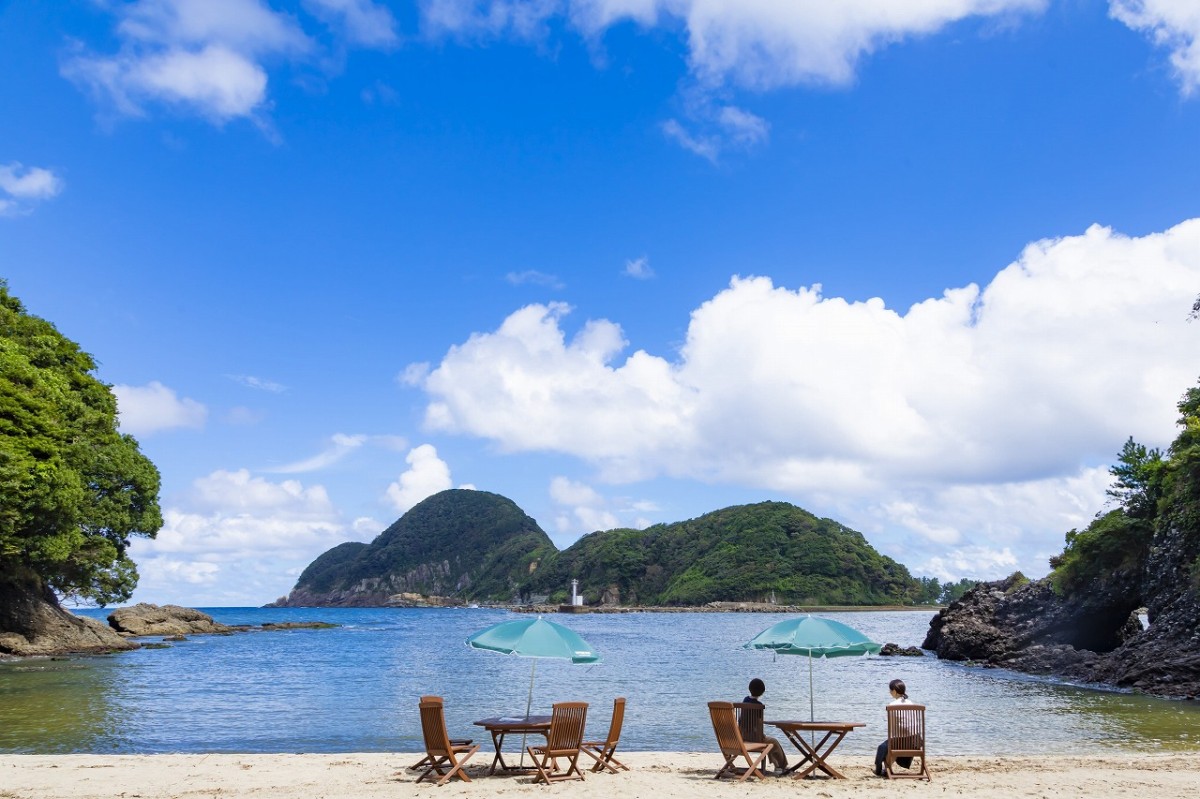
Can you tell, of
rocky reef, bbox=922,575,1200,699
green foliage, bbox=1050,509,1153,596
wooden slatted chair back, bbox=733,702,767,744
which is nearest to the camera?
wooden slatted chair back, bbox=733,702,767,744

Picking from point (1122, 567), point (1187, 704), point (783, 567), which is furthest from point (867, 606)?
point (1187, 704)

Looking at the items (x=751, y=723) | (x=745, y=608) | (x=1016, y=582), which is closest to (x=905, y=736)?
(x=751, y=723)

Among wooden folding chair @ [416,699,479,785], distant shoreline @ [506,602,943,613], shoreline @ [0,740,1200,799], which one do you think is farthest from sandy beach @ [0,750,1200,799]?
distant shoreline @ [506,602,943,613]

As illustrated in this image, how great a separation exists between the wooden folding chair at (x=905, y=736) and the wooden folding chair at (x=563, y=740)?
478 centimetres

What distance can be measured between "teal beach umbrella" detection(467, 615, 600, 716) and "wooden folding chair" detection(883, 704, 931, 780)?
473 centimetres

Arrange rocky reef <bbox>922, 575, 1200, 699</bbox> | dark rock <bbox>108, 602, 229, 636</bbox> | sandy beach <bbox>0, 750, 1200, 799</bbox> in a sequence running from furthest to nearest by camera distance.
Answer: dark rock <bbox>108, 602, 229, 636</bbox>, rocky reef <bbox>922, 575, 1200, 699</bbox>, sandy beach <bbox>0, 750, 1200, 799</bbox>

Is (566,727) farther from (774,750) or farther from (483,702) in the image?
(483,702)

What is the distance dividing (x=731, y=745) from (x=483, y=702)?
16.3m

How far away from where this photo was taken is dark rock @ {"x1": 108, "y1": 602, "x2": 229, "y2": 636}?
61.6m

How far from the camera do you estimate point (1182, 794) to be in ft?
38.0

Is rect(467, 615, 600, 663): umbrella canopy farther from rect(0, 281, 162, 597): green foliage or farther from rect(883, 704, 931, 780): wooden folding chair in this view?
rect(0, 281, 162, 597): green foliage

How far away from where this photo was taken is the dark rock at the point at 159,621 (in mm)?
61562

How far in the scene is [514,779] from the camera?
1271cm

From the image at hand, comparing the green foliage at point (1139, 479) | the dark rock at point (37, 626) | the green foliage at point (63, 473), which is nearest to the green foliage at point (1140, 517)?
the green foliage at point (1139, 479)
